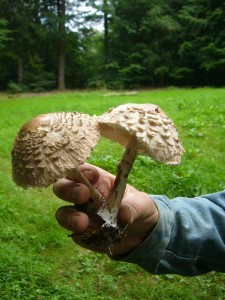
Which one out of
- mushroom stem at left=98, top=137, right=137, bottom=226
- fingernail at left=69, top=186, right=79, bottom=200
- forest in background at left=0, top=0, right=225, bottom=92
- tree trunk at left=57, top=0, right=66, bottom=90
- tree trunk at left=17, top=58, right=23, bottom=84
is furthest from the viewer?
tree trunk at left=57, top=0, right=66, bottom=90

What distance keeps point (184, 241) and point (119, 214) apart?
2.05 feet

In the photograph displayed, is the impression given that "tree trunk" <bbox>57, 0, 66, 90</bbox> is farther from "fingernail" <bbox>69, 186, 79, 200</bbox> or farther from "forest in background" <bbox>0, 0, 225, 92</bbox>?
"fingernail" <bbox>69, 186, 79, 200</bbox>

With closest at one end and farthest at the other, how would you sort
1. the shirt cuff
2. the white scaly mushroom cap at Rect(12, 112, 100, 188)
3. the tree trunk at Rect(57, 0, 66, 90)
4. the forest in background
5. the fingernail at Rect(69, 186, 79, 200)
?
the white scaly mushroom cap at Rect(12, 112, 100, 188), the fingernail at Rect(69, 186, 79, 200), the shirt cuff, the forest in background, the tree trunk at Rect(57, 0, 66, 90)

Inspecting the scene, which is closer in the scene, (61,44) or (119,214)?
(119,214)

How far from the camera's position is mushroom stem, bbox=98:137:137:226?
1.78 meters

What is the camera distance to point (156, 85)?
31.2 m

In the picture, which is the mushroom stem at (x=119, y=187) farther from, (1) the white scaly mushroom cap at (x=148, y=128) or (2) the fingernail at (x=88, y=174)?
(2) the fingernail at (x=88, y=174)

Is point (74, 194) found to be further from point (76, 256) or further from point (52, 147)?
point (76, 256)

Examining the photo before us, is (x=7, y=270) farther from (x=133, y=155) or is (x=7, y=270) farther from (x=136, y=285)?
(x=133, y=155)

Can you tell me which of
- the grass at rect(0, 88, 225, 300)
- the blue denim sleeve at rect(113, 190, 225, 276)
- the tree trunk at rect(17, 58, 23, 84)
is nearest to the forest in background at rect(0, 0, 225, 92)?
the tree trunk at rect(17, 58, 23, 84)

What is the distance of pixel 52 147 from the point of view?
1590mm

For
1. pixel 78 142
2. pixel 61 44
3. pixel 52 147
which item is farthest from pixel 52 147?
pixel 61 44

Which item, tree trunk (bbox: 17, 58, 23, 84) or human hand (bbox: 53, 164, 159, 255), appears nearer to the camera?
human hand (bbox: 53, 164, 159, 255)

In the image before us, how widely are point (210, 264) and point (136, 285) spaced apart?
1342 millimetres
